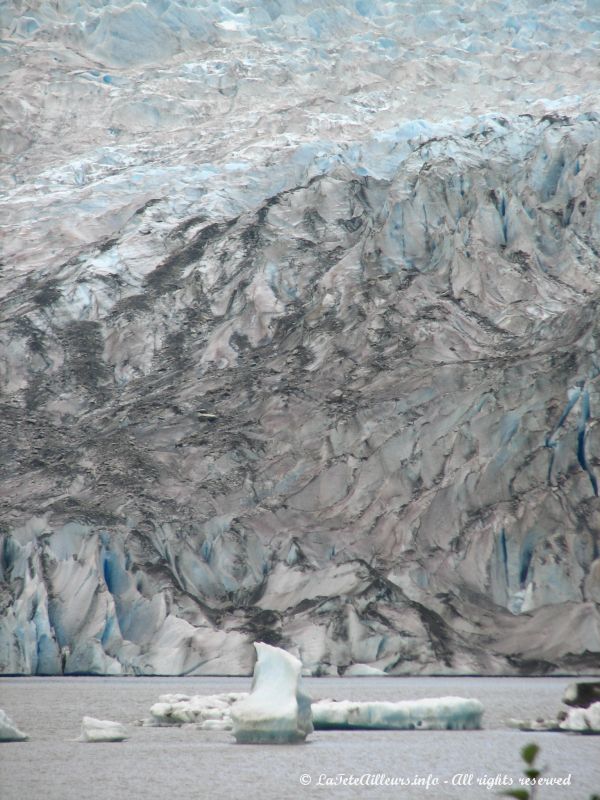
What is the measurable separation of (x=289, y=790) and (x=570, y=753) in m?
7.32

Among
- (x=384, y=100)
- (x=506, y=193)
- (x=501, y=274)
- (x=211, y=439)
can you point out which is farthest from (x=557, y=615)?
(x=384, y=100)

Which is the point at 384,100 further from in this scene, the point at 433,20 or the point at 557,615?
the point at 557,615

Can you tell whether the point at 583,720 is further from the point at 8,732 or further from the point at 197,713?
the point at 8,732

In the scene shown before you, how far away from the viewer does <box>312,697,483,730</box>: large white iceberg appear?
105ft

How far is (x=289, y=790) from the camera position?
24.9 m

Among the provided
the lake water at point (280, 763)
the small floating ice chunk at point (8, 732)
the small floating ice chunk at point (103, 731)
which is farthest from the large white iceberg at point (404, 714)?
the small floating ice chunk at point (8, 732)

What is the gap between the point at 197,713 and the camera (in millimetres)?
35344

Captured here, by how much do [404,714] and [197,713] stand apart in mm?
6098

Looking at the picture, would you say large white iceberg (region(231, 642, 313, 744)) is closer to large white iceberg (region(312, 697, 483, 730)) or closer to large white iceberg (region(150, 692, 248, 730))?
large white iceberg (region(312, 697, 483, 730))

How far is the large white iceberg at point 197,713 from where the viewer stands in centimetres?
3441

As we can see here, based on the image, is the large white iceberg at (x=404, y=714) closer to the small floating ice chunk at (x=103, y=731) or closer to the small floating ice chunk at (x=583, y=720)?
the small floating ice chunk at (x=583, y=720)

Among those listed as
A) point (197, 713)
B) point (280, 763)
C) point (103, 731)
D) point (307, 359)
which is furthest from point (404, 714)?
point (307, 359)

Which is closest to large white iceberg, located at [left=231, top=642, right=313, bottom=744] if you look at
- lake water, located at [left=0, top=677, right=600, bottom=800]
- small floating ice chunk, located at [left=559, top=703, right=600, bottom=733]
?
lake water, located at [left=0, top=677, right=600, bottom=800]

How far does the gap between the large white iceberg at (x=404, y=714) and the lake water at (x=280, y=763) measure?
0.36 meters
